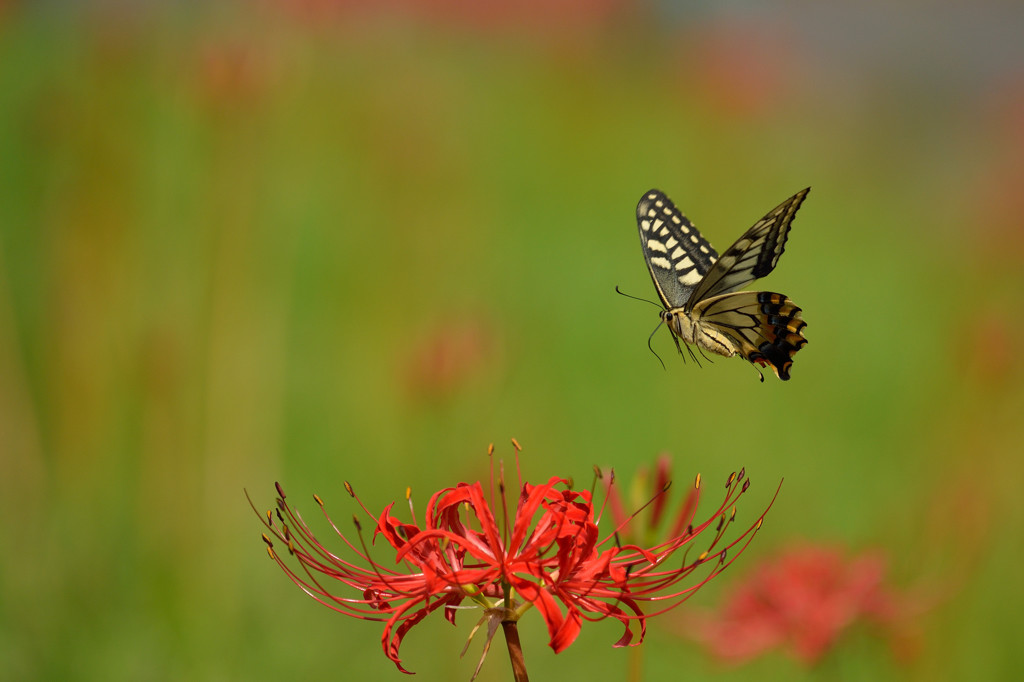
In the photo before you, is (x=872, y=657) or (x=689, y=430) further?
(x=689, y=430)

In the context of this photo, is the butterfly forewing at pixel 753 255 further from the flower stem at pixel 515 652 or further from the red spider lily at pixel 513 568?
the flower stem at pixel 515 652

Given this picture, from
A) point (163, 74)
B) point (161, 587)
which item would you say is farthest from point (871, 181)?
point (161, 587)

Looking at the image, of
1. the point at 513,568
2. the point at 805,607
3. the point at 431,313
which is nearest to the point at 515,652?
the point at 513,568

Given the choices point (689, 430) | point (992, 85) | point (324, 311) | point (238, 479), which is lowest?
point (238, 479)

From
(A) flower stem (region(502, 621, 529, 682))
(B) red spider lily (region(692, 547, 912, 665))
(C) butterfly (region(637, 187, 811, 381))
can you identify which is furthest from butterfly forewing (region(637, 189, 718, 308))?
(A) flower stem (region(502, 621, 529, 682))

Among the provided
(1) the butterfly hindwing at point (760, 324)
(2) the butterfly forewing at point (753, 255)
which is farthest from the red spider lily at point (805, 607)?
(2) the butterfly forewing at point (753, 255)

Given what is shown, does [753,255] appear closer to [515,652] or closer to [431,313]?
[515,652]

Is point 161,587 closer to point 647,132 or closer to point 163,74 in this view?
point 163,74

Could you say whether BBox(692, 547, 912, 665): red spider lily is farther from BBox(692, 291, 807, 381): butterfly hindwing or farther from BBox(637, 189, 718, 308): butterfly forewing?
BBox(637, 189, 718, 308): butterfly forewing
